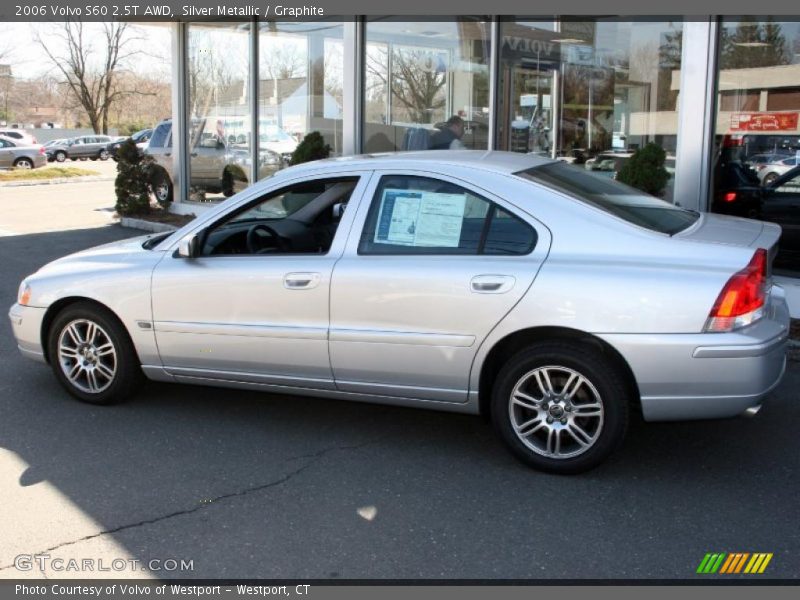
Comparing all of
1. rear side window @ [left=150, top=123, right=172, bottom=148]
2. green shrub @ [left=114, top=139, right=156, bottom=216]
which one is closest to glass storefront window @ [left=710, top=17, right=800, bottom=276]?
green shrub @ [left=114, top=139, right=156, bottom=216]

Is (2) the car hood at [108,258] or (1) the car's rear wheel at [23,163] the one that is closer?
(2) the car hood at [108,258]

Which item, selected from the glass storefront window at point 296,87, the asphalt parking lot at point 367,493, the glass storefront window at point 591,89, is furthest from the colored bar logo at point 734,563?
the glass storefront window at point 296,87

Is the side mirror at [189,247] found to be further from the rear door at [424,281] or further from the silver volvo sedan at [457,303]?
the rear door at [424,281]

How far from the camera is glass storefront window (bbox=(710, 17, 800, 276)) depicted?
8281mm

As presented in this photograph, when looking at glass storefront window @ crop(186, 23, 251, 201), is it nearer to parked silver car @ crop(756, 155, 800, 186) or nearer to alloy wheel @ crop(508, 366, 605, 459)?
parked silver car @ crop(756, 155, 800, 186)

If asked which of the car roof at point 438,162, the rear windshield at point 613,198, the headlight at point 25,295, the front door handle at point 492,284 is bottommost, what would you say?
the headlight at point 25,295

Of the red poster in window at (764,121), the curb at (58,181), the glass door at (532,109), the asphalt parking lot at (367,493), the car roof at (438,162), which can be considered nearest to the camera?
the asphalt parking lot at (367,493)

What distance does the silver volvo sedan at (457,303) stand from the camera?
166 inches

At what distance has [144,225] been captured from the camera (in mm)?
14414

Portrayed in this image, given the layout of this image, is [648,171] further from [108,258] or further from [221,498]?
[221,498]

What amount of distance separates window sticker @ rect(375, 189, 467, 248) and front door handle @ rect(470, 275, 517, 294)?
0.94ft

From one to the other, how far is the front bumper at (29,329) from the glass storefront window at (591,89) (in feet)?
20.8

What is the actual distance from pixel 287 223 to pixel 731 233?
112 inches

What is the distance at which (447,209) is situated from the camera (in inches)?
188
